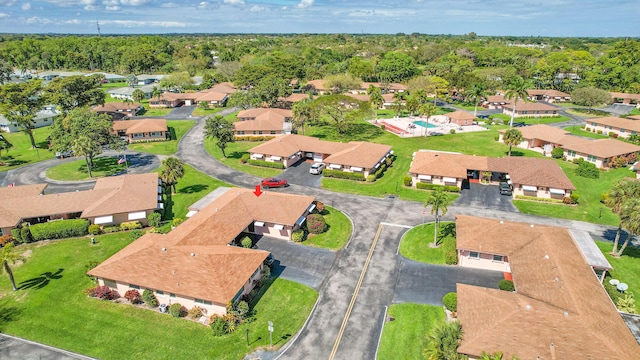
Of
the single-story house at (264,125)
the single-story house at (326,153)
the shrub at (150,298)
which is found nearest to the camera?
the shrub at (150,298)

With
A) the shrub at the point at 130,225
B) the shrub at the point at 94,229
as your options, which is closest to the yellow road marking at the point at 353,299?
the shrub at the point at 130,225

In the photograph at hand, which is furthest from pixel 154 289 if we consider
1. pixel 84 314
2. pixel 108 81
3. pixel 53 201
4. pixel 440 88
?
pixel 108 81

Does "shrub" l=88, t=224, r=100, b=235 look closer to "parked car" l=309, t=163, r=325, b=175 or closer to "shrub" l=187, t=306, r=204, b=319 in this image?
"shrub" l=187, t=306, r=204, b=319

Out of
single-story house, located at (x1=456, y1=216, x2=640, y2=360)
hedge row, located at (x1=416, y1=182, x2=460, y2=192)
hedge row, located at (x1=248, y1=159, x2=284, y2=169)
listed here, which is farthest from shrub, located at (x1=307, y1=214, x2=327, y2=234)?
hedge row, located at (x1=248, y1=159, x2=284, y2=169)

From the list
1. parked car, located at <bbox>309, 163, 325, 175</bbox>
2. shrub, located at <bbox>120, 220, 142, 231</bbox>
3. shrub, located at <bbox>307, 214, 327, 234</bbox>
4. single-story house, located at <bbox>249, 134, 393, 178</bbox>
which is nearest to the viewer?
shrub, located at <bbox>307, 214, 327, 234</bbox>

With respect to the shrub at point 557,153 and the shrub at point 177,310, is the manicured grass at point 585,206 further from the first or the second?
the shrub at point 177,310

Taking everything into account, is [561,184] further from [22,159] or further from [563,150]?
[22,159]
